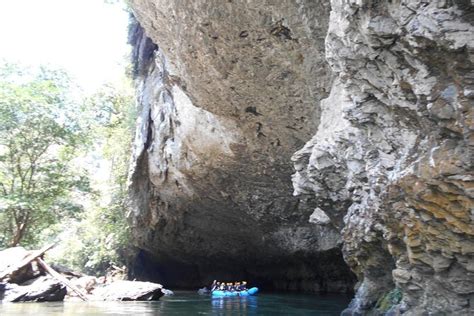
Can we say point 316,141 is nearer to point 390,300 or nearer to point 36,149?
point 390,300

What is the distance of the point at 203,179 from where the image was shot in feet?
56.1

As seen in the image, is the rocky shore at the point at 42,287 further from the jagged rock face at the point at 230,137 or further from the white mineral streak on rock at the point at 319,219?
the white mineral streak on rock at the point at 319,219

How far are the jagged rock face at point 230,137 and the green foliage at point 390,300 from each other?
2.89 m

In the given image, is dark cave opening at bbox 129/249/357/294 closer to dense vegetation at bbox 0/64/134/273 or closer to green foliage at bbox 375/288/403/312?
dense vegetation at bbox 0/64/134/273

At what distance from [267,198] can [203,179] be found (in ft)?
7.94

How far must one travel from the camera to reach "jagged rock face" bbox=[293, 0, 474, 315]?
17.7 feet

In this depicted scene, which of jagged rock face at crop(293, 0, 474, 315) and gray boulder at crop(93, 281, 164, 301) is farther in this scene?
gray boulder at crop(93, 281, 164, 301)

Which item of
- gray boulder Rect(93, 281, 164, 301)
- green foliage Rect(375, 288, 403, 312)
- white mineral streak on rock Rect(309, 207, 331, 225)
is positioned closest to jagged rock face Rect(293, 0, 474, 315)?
green foliage Rect(375, 288, 403, 312)

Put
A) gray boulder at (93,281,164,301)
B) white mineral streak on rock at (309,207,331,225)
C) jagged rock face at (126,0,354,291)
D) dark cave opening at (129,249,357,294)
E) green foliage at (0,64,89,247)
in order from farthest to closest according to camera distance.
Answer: dark cave opening at (129,249,357,294), green foliage at (0,64,89,247), gray boulder at (93,281,164,301), white mineral streak on rock at (309,207,331,225), jagged rock face at (126,0,354,291)

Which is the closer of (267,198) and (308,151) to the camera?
(308,151)

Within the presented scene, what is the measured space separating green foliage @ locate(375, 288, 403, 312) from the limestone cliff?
0.65 metres

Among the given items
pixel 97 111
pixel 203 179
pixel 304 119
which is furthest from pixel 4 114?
pixel 304 119

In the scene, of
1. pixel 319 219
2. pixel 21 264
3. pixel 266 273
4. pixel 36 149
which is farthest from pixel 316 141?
pixel 266 273

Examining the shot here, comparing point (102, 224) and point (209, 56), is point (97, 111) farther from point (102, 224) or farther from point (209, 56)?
point (209, 56)
